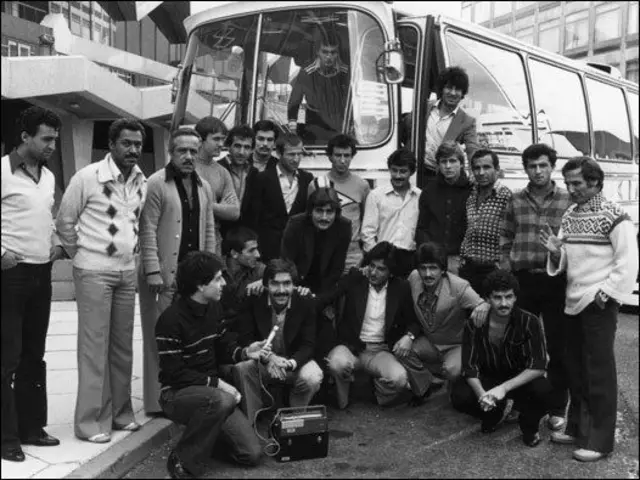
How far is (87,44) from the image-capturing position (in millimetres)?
24859

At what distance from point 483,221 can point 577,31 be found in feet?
14.7

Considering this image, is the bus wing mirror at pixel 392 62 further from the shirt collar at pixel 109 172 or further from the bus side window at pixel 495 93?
the shirt collar at pixel 109 172

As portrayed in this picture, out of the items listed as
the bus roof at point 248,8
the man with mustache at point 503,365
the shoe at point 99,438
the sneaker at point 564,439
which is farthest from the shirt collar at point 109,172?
the bus roof at point 248,8

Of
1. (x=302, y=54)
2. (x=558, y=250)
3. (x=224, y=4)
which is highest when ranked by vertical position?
(x=224, y=4)

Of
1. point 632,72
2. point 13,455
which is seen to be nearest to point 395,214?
point 13,455

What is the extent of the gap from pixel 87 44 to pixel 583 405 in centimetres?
2333

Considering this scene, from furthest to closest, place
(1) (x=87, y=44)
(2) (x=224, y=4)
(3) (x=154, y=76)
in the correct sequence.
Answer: (3) (x=154, y=76) < (1) (x=87, y=44) < (2) (x=224, y=4)

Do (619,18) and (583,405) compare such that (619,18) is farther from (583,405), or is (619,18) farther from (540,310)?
(583,405)

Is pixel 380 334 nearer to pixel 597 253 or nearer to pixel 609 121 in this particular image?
pixel 597 253

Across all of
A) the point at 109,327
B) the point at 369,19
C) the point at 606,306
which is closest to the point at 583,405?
the point at 606,306

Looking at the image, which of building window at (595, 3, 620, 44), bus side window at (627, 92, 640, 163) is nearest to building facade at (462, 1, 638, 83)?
building window at (595, 3, 620, 44)

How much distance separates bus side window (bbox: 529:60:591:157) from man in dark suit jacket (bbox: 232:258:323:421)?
15.5 ft

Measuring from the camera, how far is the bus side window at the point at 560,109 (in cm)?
904

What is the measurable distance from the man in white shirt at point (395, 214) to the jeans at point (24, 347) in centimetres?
263
